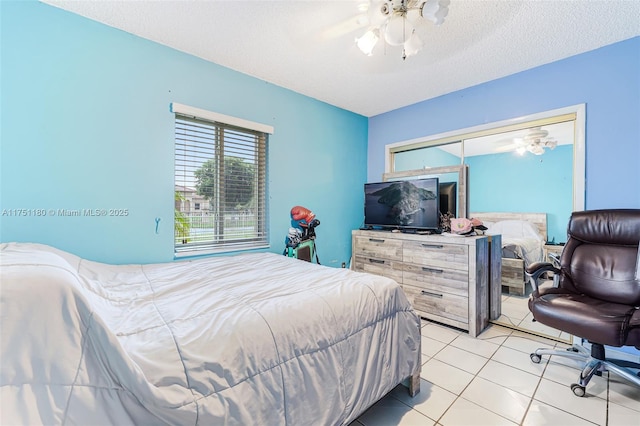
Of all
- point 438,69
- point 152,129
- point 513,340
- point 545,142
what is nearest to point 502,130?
point 545,142

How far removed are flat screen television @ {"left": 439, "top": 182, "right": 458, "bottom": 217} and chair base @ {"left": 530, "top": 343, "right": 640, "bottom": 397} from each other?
4.90 feet

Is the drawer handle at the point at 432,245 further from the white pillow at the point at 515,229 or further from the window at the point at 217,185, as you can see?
the window at the point at 217,185

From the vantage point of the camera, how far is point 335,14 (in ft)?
6.27

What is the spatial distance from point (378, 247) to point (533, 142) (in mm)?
1896

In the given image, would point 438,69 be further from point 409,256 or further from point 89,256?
point 89,256

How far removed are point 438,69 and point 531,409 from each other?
9.05ft

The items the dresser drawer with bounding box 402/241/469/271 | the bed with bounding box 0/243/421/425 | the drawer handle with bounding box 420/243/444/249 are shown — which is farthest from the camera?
the drawer handle with bounding box 420/243/444/249

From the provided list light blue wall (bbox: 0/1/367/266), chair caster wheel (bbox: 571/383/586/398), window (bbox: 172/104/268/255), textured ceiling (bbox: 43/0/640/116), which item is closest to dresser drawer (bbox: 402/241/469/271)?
chair caster wheel (bbox: 571/383/586/398)

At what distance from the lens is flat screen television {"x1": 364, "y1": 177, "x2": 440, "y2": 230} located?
296cm

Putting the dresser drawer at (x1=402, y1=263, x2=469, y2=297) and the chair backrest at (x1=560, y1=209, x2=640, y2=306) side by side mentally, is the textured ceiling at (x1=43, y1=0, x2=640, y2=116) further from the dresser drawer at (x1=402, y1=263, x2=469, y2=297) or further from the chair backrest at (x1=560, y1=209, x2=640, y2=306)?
the dresser drawer at (x1=402, y1=263, x2=469, y2=297)

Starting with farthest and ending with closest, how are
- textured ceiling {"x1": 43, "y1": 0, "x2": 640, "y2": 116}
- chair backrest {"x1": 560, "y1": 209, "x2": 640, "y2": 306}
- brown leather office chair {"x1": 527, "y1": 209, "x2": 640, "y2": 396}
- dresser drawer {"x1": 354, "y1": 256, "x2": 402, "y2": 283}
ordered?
dresser drawer {"x1": 354, "y1": 256, "x2": 402, "y2": 283} → chair backrest {"x1": 560, "y1": 209, "x2": 640, "y2": 306} → textured ceiling {"x1": 43, "y1": 0, "x2": 640, "y2": 116} → brown leather office chair {"x1": 527, "y1": 209, "x2": 640, "y2": 396}

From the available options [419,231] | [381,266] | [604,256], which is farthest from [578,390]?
[381,266]

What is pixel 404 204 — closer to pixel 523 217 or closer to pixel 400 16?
pixel 523 217

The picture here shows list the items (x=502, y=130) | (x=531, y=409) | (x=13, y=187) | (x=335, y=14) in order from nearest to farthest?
(x=531, y=409) < (x=13, y=187) < (x=335, y=14) < (x=502, y=130)
